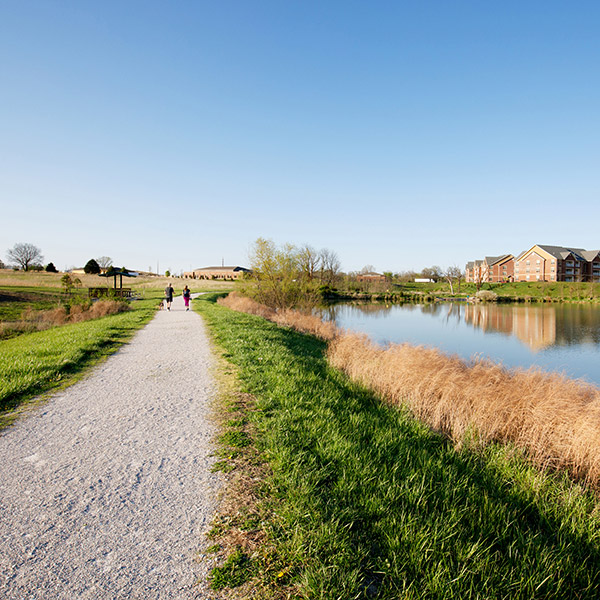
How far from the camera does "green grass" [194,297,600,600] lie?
2.33 meters

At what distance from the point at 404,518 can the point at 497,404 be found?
5148 mm

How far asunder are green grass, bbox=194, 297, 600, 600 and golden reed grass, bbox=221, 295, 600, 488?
0.94 meters

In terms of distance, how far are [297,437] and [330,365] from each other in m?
5.61

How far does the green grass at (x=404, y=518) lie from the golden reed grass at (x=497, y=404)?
0.94 meters

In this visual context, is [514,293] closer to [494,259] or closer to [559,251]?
[559,251]

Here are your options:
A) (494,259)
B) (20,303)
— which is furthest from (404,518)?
(494,259)

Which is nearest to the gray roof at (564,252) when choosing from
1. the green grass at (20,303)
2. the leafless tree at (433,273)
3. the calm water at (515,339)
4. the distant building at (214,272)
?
the leafless tree at (433,273)

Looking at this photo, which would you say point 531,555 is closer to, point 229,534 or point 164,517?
point 229,534

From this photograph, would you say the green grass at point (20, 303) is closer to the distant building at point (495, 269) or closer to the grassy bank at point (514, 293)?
the grassy bank at point (514, 293)

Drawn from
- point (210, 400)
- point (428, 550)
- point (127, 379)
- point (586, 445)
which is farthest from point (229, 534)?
point (586, 445)

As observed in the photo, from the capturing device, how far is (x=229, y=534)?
2678 mm

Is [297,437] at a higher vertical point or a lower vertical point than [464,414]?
higher

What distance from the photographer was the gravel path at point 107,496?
2295 millimetres

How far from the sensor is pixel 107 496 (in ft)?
10.4
